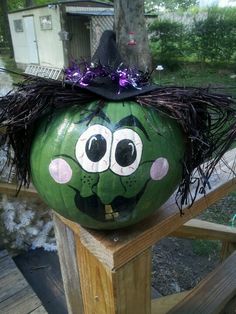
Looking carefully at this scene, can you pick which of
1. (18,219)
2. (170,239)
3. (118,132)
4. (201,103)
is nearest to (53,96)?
(118,132)

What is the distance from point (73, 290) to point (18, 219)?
1.30 meters

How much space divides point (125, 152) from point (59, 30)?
11.4 m

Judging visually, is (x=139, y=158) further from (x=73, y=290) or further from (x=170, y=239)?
(x=170, y=239)

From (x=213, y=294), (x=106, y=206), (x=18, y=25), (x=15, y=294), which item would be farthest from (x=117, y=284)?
(x=18, y=25)

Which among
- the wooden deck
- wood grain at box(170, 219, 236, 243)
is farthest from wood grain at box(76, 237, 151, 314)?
the wooden deck

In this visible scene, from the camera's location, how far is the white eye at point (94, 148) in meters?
0.62

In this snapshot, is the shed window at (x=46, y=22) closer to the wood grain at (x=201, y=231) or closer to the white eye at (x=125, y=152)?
the wood grain at (x=201, y=231)

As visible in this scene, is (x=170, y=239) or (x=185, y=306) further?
(x=170, y=239)

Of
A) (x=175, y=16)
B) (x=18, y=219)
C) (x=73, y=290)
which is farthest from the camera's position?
(x=175, y=16)

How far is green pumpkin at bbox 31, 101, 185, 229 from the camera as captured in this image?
63 centimetres

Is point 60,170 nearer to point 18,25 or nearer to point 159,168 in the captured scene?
point 159,168

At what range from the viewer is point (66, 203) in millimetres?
694

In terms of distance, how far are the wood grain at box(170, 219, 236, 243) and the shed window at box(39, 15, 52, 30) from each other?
11.3 m

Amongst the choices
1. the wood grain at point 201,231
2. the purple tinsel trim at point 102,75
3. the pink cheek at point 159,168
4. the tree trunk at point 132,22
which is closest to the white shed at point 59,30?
the tree trunk at point 132,22
